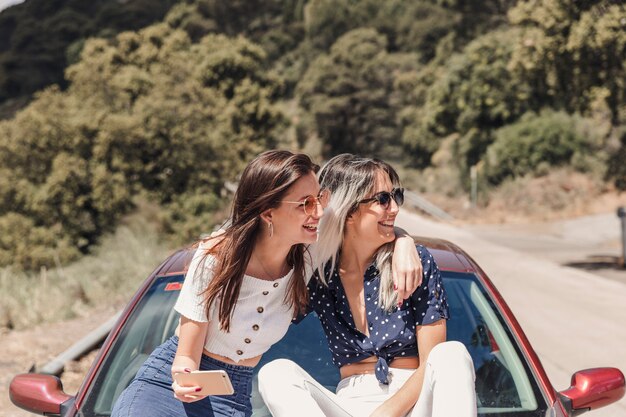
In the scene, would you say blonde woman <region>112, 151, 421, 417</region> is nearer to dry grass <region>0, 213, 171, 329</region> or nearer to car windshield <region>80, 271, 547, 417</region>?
car windshield <region>80, 271, 547, 417</region>

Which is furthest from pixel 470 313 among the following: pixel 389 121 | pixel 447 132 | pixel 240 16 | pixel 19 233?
pixel 240 16

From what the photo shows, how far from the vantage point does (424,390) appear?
2.56 metres

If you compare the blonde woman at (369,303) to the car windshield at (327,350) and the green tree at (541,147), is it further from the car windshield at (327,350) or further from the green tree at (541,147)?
the green tree at (541,147)

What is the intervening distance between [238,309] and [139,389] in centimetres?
39

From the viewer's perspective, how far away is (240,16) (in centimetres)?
6906

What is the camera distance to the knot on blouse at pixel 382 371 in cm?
282

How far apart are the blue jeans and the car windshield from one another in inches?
14.5

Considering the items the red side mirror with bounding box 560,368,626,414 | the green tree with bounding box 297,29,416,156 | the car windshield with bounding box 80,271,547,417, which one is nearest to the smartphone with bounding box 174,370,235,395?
the car windshield with bounding box 80,271,547,417

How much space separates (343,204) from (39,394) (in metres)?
1.31

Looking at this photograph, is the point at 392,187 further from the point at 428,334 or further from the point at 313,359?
the point at 313,359

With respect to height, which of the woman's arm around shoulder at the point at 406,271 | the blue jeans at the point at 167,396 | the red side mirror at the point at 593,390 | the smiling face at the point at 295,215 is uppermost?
the smiling face at the point at 295,215

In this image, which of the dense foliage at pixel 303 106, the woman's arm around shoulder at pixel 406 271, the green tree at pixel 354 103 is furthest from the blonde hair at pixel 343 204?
the green tree at pixel 354 103

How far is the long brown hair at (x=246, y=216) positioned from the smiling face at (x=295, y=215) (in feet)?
0.07

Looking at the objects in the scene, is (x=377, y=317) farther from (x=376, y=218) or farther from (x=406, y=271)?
(x=376, y=218)
